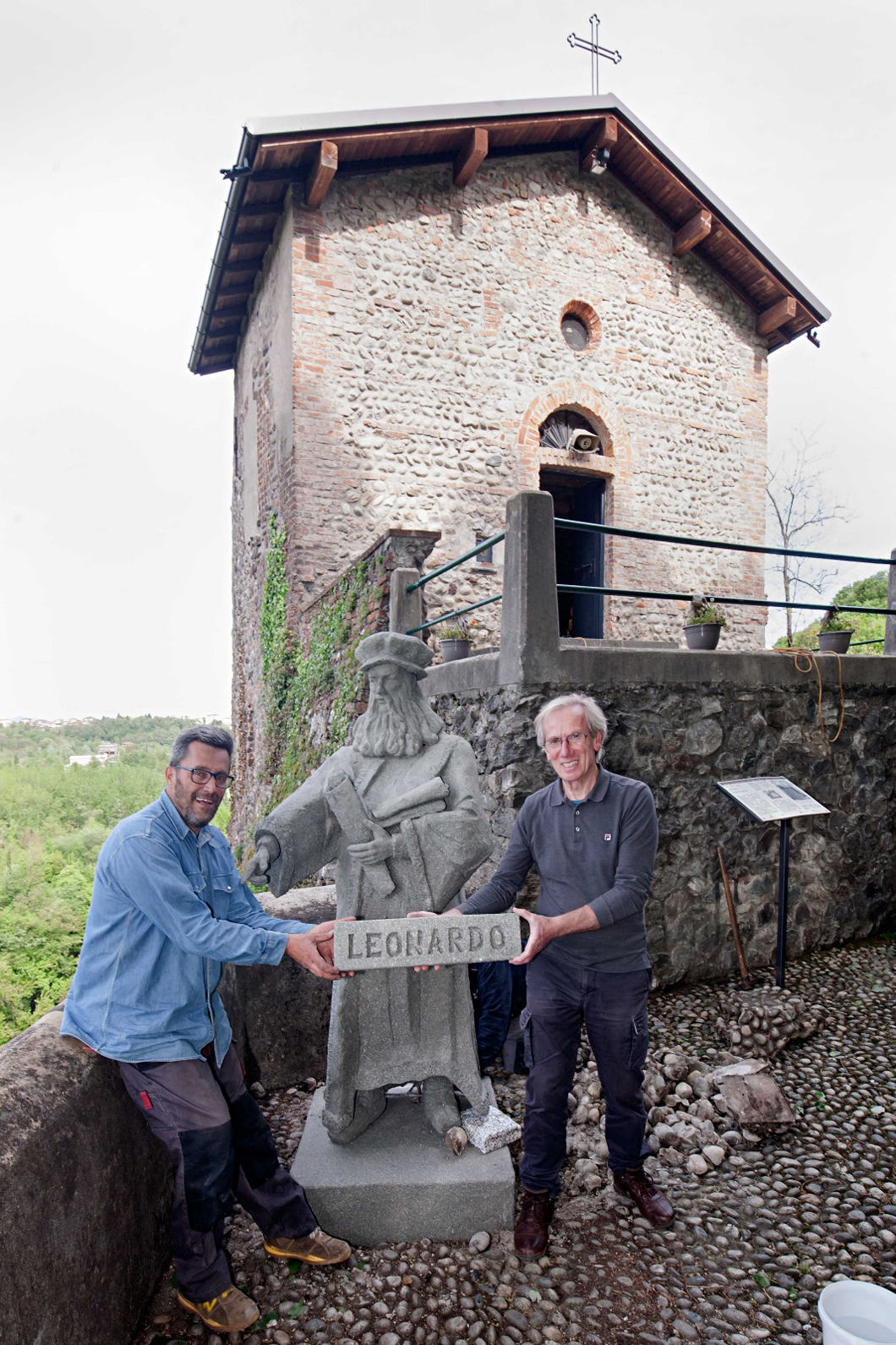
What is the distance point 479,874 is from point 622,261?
30.8ft

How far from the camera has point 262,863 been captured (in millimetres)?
2467

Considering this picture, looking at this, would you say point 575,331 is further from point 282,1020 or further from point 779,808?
point 282,1020

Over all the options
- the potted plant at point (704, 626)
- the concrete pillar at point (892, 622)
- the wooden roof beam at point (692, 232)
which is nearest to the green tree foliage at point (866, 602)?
the wooden roof beam at point (692, 232)

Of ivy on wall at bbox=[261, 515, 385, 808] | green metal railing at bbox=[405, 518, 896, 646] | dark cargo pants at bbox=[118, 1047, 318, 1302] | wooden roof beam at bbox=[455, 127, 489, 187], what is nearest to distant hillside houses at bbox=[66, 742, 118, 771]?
ivy on wall at bbox=[261, 515, 385, 808]

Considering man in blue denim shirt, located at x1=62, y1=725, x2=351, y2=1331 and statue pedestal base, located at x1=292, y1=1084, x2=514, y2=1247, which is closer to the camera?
man in blue denim shirt, located at x1=62, y1=725, x2=351, y2=1331

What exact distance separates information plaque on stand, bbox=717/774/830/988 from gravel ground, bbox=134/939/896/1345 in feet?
3.65

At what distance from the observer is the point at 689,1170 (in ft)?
9.72

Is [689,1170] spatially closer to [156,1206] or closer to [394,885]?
[394,885]

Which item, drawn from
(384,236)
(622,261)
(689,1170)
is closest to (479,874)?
(689,1170)

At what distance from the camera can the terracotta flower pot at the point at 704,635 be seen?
515 cm

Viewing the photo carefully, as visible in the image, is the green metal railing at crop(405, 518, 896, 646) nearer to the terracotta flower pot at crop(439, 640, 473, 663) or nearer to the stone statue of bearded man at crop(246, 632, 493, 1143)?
the terracotta flower pot at crop(439, 640, 473, 663)

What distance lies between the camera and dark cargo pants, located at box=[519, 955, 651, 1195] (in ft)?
8.39

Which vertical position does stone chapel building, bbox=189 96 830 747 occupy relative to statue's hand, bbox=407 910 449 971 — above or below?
above

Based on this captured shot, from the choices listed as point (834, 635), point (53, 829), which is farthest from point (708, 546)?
point (53, 829)
